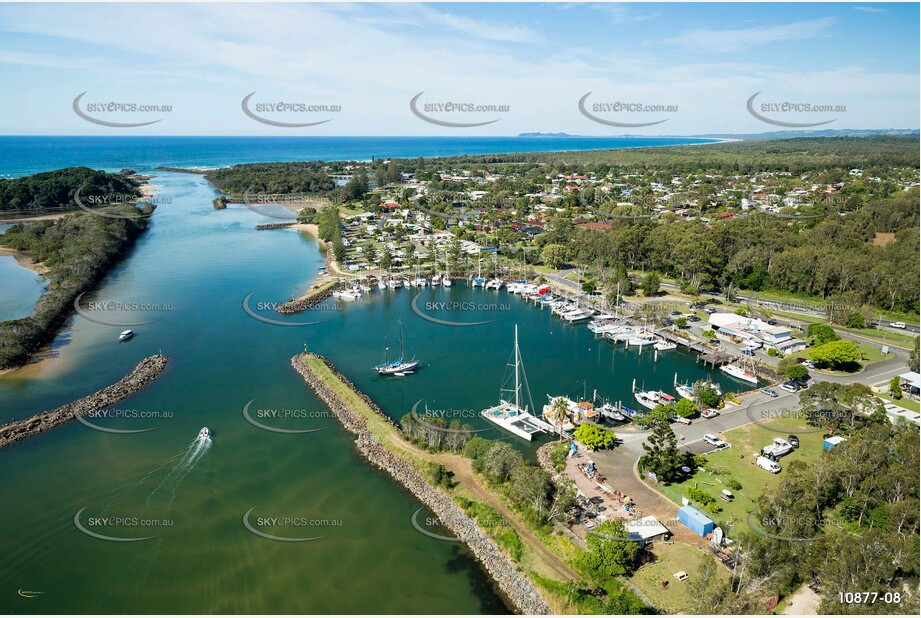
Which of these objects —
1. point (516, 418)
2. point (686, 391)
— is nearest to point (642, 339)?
point (686, 391)

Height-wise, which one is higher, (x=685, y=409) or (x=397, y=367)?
(x=685, y=409)

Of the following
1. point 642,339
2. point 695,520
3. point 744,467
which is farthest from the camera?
point 642,339

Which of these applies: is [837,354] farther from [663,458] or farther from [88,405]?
[88,405]

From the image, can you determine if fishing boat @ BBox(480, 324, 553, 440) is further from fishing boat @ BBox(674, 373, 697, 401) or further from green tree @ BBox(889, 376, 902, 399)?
green tree @ BBox(889, 376, 902, 399)

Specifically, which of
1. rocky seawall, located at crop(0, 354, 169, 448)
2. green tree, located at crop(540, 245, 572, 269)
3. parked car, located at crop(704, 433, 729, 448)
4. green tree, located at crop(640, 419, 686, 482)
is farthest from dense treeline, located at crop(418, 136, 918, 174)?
rocky seawall, located at crop(0, 354, 169, 448)

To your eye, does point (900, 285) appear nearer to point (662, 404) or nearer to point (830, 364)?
point (830, 364)

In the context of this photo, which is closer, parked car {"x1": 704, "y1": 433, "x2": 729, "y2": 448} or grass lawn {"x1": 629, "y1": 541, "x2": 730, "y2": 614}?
grass lawn {"x1": 629, "y1": 541, "x2": 730, "y2": 614}
